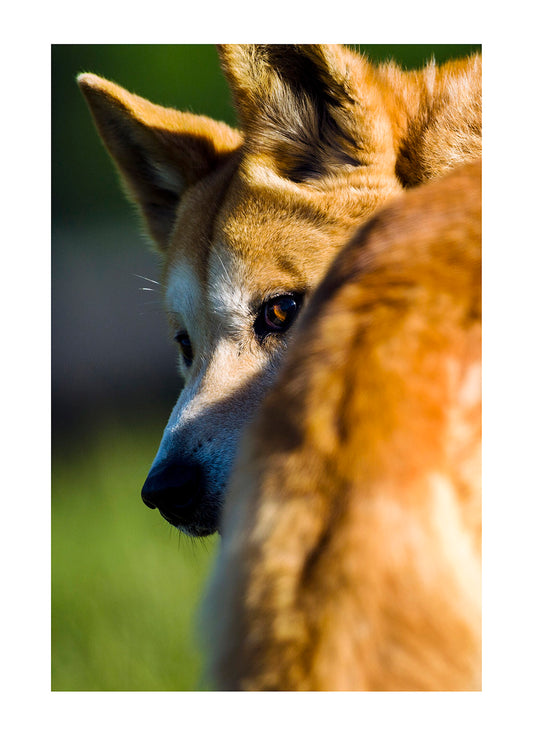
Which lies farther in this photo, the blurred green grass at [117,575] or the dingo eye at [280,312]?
the blurred green grass at [117,575]

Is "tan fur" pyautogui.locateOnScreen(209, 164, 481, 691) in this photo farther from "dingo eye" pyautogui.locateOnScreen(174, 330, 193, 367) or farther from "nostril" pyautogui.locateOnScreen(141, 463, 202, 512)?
"dingo eye" pyautogui.locateOnScreen(174, 330, 193, 367)

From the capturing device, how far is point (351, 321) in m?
0.77

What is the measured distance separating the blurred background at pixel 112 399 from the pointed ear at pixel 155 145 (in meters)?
0.07

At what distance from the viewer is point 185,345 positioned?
6.62 feet

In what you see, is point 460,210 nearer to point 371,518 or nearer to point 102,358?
point 371,518

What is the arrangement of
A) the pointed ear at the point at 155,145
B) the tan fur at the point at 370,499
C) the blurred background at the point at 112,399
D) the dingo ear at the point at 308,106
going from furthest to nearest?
the pointed ear at the point at 155,145
the blurred background at the point at 112,399
the dingo ear at the point at 308,106
the tan fur at the point at 370,499

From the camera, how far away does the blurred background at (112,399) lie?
1790 millimetres

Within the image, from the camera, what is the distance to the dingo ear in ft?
5.03

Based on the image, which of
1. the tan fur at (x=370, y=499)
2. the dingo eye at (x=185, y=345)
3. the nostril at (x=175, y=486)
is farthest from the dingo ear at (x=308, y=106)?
the tan fur at (x=370, y=499)

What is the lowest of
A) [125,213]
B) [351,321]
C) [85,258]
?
[351,321]

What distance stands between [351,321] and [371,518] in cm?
19

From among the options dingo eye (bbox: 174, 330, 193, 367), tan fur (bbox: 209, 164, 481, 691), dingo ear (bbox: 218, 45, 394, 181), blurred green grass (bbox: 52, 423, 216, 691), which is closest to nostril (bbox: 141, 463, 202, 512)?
blurred green grass (bbox: 52, 423, 216, 691)

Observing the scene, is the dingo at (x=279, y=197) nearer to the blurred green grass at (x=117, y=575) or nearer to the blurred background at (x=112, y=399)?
the blurred background at (x=112, y=399)
